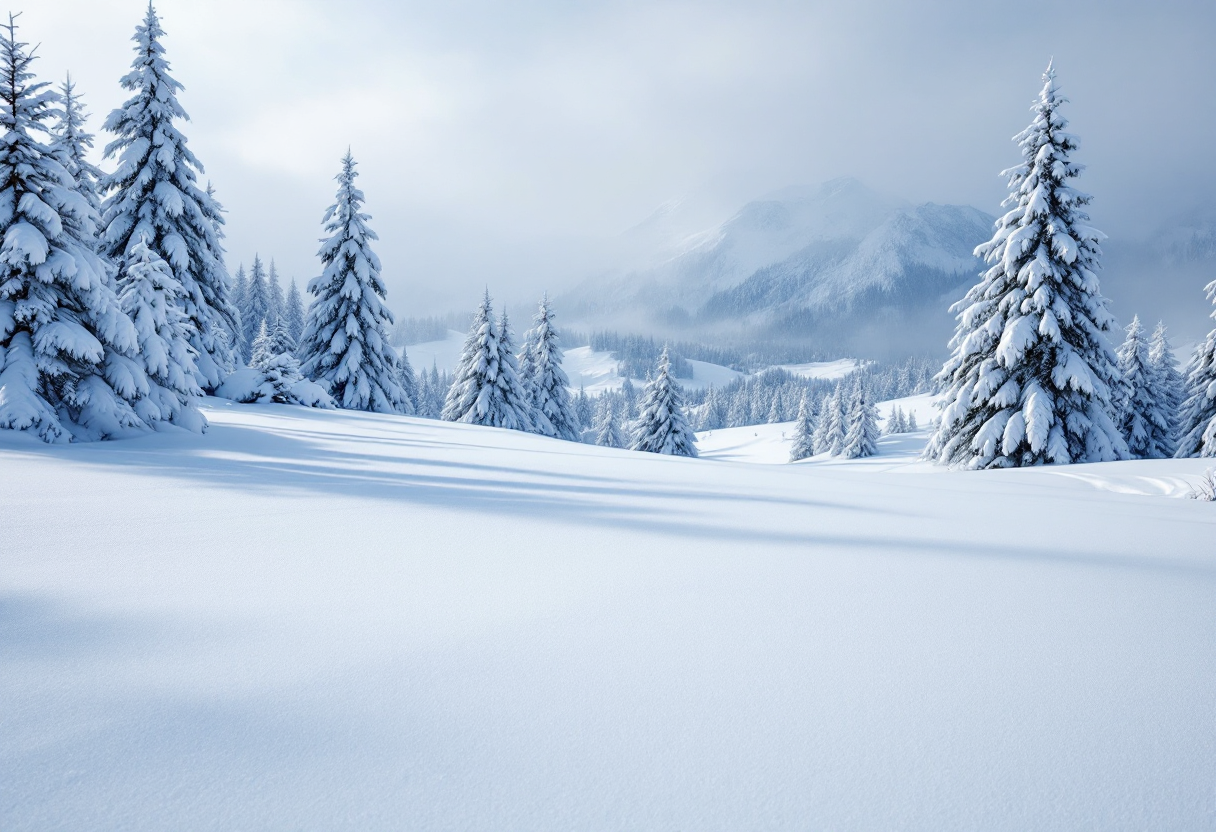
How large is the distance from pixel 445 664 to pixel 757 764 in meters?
0.96

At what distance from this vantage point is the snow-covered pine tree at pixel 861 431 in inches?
1868

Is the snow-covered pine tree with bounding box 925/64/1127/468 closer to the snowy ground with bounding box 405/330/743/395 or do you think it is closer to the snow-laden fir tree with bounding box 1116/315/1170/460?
the snow-laden fir tree with bounding box 1116/315/1170/460

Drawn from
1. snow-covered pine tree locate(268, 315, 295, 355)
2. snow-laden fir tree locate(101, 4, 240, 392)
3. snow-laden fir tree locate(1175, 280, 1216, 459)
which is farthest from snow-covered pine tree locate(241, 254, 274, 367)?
snow-laden fir tree locate(1175, 280, 1216, 459)

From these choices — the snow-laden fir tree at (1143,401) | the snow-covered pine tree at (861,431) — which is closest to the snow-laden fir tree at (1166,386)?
the snow-laden fir tree at (1143,401)

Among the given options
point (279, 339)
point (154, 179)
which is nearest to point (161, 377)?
point (154, 179)

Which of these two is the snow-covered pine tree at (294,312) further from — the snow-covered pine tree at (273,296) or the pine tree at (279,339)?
the pine tree at (279,339)

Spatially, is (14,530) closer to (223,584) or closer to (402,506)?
(223,584)

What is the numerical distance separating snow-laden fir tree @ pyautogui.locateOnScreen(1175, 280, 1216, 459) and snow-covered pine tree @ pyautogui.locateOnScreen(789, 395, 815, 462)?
112 feet

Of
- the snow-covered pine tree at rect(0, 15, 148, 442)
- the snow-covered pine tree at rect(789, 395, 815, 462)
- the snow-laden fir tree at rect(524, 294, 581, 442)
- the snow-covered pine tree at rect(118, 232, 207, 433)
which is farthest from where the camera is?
the snow-covered pine tree at rect(789, 395, 815, 462)

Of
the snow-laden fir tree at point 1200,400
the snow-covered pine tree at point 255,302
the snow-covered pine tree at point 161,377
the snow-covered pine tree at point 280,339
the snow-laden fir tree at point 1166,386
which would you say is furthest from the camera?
the snow-covered pine tree at point 255,302

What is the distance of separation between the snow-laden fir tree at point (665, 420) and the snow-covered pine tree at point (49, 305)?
999 inches

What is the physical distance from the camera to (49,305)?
A: 21.8 ft

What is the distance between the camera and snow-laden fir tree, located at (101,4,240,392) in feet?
54.4

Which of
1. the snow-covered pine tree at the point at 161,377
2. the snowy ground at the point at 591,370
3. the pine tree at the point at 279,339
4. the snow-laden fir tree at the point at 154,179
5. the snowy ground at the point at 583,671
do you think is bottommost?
the snowy ground at the point at 583,671
